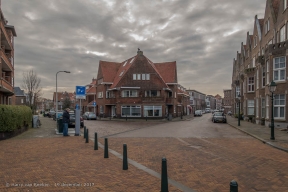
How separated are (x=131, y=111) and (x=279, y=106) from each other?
25797 millimetres

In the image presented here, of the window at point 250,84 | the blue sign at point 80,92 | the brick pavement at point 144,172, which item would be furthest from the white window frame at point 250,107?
the blue sign at point 80,92

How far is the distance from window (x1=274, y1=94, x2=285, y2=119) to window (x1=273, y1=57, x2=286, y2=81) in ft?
5.37

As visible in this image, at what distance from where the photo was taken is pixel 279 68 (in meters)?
21.7

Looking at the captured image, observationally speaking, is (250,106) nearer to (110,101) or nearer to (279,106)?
(279,106)

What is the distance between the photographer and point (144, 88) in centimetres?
4344

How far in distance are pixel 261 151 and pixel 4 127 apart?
14472 millimetres

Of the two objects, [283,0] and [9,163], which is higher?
[283,0]

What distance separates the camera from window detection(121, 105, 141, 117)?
43.3m

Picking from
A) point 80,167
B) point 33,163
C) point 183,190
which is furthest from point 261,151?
point 33,163

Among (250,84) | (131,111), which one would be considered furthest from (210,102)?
(250,84)

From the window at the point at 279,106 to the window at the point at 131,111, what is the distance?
24.5 meters

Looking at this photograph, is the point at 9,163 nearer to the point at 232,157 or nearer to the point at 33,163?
the point at 33,163

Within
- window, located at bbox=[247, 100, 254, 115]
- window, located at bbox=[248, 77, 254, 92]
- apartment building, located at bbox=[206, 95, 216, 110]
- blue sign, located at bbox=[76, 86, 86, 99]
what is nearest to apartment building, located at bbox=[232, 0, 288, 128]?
window, located at bbox=[248, 77, 254, 92]

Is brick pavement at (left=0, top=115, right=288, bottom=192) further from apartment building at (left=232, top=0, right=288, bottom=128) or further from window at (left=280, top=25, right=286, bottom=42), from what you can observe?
window at (left=280, top=25, right=286, bottom=42)
